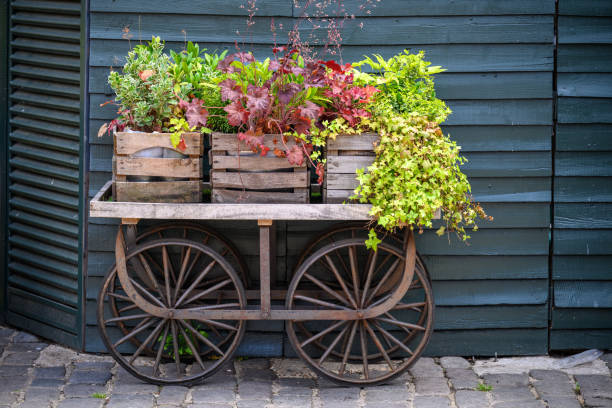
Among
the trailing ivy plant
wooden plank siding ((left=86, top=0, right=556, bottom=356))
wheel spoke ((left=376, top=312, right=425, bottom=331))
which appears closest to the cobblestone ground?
wooden plank siding ((left=86, top=0, right=556, bottom=356))

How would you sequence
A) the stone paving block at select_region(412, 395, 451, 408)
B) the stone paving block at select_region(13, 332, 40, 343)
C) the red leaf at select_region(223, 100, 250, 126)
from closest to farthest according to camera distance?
1. the red leaf at select_region(223, 100, 250, 126)
2. the stone paving block at select_region(412, 395, 451, 408)
3. the stone paving block at select_region(13, 332, 40, 343)

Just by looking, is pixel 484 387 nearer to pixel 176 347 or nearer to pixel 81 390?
pixel 176 347

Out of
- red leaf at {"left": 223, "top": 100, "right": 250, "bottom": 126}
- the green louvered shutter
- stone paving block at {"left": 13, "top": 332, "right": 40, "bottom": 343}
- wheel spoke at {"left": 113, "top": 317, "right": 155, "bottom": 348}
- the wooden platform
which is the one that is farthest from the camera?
stone paving block at {"left": 13, "top": 332, "right": 40, "bottom": 343}

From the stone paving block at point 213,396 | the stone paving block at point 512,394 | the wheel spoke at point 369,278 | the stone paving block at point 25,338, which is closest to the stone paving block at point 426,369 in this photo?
the stone paving block at point 512,394

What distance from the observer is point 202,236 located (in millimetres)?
4344

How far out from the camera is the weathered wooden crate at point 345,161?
3.68 meters

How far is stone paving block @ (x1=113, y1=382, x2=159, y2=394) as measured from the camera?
3861 millimetres

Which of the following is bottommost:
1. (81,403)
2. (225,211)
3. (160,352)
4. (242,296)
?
(81,403)

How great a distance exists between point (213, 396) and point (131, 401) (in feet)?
1.39

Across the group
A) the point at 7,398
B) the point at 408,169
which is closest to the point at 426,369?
the point at 408,169

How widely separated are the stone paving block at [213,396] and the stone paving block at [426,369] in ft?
3.51

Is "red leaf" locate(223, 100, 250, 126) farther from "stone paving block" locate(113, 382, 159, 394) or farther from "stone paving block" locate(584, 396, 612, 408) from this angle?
"stone paving block" locate(584, 396, 612, 408)

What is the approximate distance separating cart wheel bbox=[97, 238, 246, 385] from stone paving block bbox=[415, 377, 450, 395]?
1.03m

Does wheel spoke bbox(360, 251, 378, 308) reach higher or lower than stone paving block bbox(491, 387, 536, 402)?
higher
